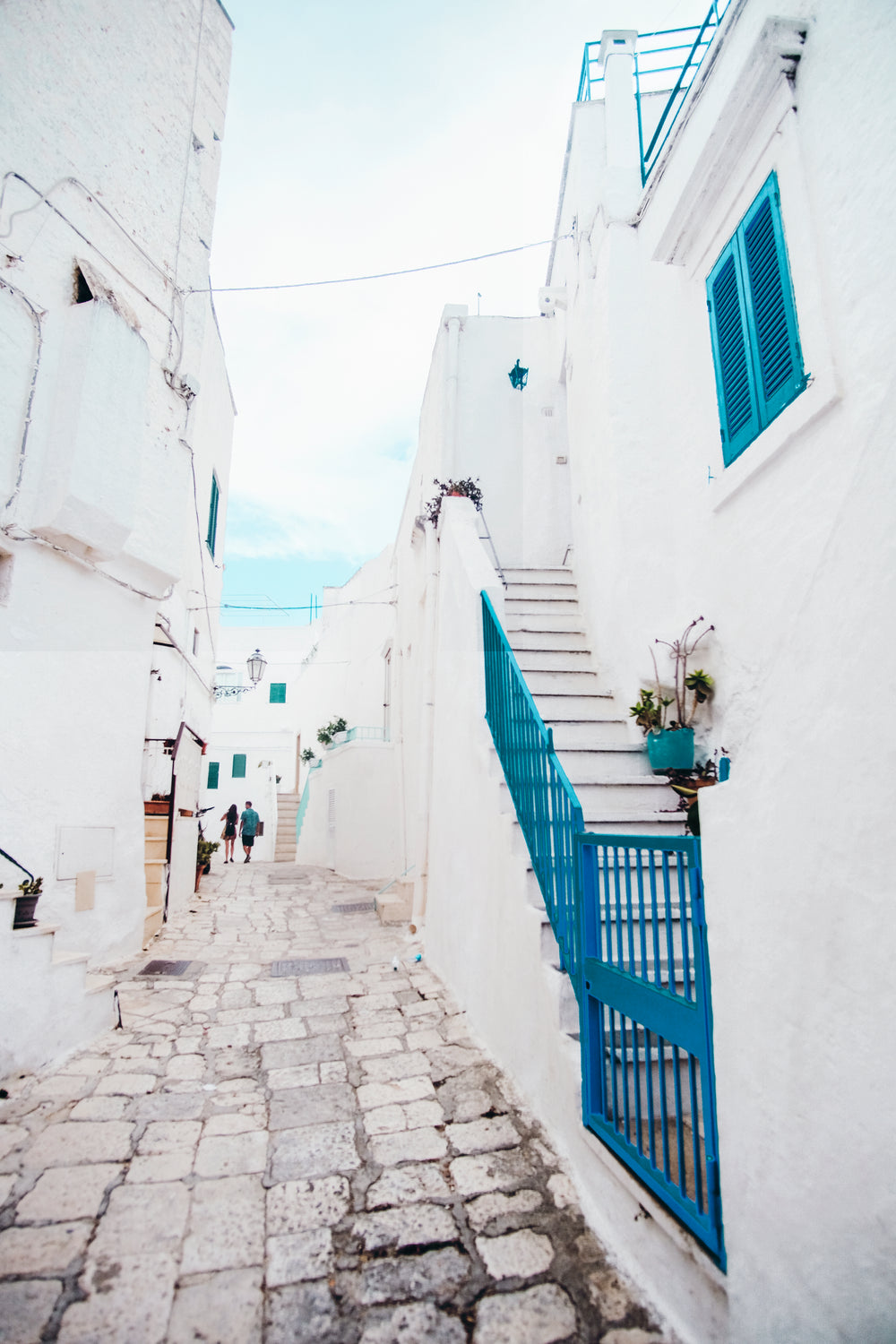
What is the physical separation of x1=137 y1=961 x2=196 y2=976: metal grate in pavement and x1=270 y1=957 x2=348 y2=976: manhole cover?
748mm

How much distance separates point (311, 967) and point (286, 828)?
1795cm

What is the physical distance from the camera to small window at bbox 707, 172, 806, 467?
12.4 feet

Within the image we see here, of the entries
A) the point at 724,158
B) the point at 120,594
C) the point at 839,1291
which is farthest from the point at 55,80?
the point at 839,1291

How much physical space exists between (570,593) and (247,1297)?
617 cm

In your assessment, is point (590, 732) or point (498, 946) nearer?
point (498, 946)

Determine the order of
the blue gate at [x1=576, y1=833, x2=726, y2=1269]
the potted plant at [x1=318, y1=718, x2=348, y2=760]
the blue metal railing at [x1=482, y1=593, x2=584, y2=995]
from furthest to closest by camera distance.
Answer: the potted plant at [x1=318, y1=718, x2=348, y2=760]
the blue metal railing at [x1=482, y1=593, x2=584, y2=995]
the blue gate at [x1=576, y1=833, x2=726, y2=1269]

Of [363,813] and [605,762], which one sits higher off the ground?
[605,762]

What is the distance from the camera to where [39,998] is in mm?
3898

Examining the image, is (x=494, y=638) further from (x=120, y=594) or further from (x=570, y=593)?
(x=120, y=594)

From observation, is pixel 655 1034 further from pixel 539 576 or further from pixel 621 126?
pixel 621 126

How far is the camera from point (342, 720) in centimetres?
1891

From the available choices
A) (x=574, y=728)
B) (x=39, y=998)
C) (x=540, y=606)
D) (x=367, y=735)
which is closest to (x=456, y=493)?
(x=540, y=606)

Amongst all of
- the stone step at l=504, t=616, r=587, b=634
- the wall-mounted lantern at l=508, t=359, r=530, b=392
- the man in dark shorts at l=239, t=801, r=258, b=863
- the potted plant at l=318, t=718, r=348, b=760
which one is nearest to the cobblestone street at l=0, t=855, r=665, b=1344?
the stone step at l=504, t=616, r=587, b=634

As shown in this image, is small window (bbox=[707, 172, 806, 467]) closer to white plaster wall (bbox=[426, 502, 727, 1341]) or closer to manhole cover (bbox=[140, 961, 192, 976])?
white plaster wall (bbox=[426, 502, 727, 1341])
